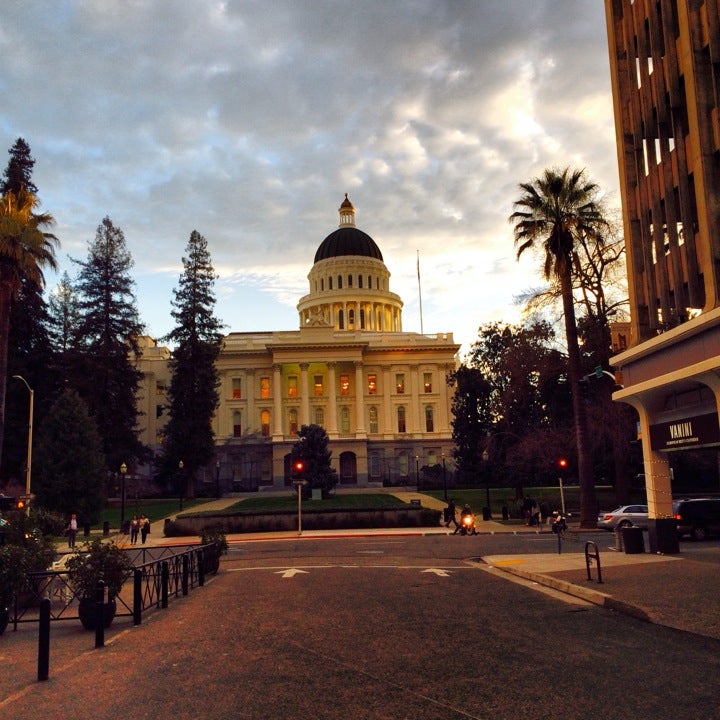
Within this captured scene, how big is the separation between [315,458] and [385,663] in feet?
180

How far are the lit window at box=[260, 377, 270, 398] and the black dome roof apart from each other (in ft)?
117

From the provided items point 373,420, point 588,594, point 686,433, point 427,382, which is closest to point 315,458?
point 373,420

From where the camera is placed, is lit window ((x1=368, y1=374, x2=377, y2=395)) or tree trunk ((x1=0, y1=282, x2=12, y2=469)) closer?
tree trunk ((x1=0, y1=282, x2=12, y2=469))

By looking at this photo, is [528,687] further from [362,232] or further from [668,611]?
[362,232]

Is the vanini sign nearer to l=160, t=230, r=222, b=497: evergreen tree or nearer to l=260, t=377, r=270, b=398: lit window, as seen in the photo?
l=160, t=230, r=222, b=497: evergreen tree

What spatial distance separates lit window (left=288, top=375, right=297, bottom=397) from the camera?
95.1 m

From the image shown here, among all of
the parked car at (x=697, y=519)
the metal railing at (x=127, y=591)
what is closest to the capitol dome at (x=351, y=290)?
the parked car at (x=697, y=519)

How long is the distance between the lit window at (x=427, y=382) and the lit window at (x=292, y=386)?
55.0ft

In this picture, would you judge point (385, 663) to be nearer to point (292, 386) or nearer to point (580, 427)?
point (580, 427)

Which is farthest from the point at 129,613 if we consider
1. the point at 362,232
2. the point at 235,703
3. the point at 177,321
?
the point at 362,232

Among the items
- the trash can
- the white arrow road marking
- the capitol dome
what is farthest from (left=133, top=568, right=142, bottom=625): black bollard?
the capitol dome

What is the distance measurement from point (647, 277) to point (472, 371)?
40.1m

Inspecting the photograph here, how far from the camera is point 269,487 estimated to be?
280 ft

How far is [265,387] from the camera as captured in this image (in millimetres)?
95312
